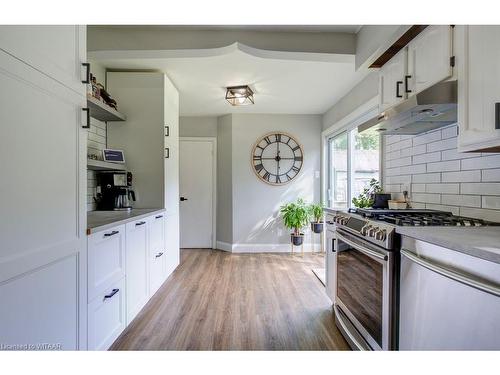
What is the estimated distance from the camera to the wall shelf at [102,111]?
2.11m

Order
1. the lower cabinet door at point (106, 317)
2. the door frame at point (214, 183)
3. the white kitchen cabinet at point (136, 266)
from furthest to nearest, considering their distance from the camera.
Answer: the door frame at point (214, 183)
the white kitchen cabinet at point (136, 266)
the lower cabinet door at point (106, 317)

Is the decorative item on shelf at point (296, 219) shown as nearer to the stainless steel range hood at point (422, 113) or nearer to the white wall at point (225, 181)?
the white wall at point (225, 181)

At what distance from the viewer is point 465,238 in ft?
3.23

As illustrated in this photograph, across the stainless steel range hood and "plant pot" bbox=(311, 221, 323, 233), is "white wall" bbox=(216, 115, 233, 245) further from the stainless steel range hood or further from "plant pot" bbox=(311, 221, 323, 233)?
the stainless steel range hood

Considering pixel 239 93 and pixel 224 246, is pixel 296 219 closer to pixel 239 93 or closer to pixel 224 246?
pixel 224 246

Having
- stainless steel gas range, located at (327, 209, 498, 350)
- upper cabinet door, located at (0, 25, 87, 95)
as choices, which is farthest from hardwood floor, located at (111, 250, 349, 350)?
upper cabinet door, located at (0, 25, 87, 95)

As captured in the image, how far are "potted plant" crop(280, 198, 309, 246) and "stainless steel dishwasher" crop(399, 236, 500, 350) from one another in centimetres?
279

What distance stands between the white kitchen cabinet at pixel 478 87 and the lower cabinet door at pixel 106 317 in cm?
Answer: 215

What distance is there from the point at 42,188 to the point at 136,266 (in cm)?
120

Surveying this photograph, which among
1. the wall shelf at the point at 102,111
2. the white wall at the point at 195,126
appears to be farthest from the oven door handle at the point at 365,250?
the white wall at the point at 195,126

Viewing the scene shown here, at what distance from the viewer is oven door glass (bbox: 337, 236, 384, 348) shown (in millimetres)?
1383

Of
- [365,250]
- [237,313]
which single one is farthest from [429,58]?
[237,313]
